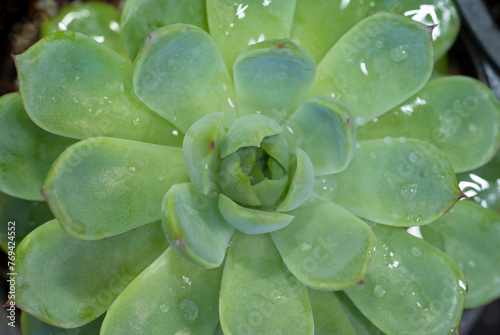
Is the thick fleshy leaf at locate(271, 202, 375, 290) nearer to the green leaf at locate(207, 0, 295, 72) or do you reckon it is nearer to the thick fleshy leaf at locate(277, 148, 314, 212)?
the thick fleshy leaf at locate(277, 148, 314, 212)

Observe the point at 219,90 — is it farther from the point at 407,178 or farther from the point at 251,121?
the point at 407,178

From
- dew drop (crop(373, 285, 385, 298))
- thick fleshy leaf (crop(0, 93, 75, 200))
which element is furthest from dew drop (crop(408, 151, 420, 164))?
thick fleshy leaf (crop(0, 93, 75, 200))

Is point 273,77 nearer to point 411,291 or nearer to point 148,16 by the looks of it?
point 148,16

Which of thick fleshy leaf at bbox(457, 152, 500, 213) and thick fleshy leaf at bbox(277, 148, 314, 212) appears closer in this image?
thick fleshy leaf at bbox(277, 148, 314, 212)

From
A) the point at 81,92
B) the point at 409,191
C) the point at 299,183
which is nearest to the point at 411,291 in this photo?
the point at 409,191

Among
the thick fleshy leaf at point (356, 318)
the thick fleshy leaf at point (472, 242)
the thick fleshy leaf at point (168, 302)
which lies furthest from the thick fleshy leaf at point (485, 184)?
the thick fleshy leaf at point (168, 302)

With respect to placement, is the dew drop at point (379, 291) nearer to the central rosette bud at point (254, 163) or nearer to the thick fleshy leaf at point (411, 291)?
Result: the thick fleshy leaf at point (411, 291)
